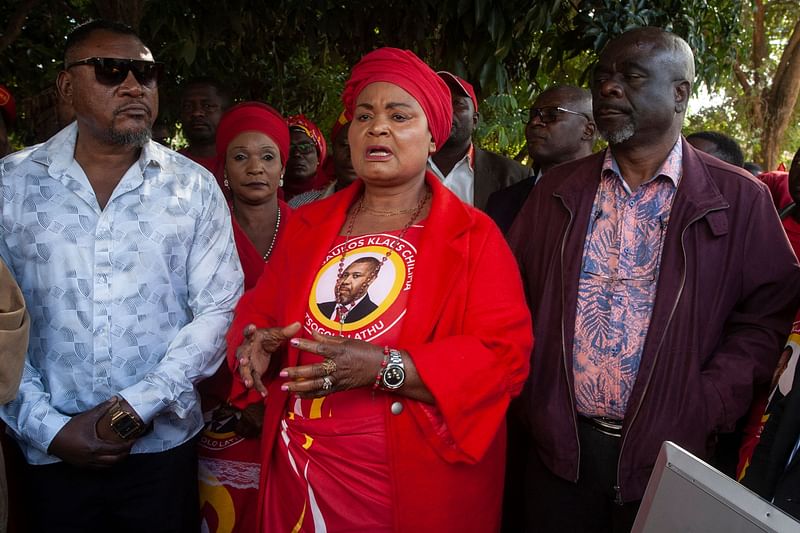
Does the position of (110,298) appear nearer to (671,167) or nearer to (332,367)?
(332,367)

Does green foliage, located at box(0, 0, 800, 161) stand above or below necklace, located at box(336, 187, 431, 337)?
above

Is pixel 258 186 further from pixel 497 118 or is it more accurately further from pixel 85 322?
pixel 497 118

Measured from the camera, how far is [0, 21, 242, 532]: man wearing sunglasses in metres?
2.61

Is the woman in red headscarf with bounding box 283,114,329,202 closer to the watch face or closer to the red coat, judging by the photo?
the red coat

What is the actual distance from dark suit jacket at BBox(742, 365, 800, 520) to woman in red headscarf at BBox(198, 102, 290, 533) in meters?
1.64

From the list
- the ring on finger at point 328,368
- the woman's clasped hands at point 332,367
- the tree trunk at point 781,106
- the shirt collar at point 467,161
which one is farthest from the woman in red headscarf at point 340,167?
the tree trunk at point 781,106

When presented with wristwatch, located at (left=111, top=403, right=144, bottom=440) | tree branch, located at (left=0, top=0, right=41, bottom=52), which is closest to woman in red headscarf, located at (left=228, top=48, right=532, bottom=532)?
wristwatch, located at (left=111, top=403, right=144, bottom=440)

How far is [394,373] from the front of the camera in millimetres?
2135

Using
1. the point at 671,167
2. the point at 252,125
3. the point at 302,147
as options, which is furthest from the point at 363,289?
the point at 302,147

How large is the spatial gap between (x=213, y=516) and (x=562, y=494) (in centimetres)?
161

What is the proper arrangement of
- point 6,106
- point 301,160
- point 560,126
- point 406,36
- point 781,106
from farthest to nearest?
point 781,106 → point 301,160 → point 406,36 → point 560,126 → point 6,106

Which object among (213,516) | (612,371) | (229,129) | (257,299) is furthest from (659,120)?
(213,516)

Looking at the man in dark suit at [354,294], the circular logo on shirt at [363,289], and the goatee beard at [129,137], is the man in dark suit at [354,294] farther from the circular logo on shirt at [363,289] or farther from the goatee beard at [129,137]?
the goatee beard at [129,137]

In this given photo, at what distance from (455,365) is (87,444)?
1.34 metres
